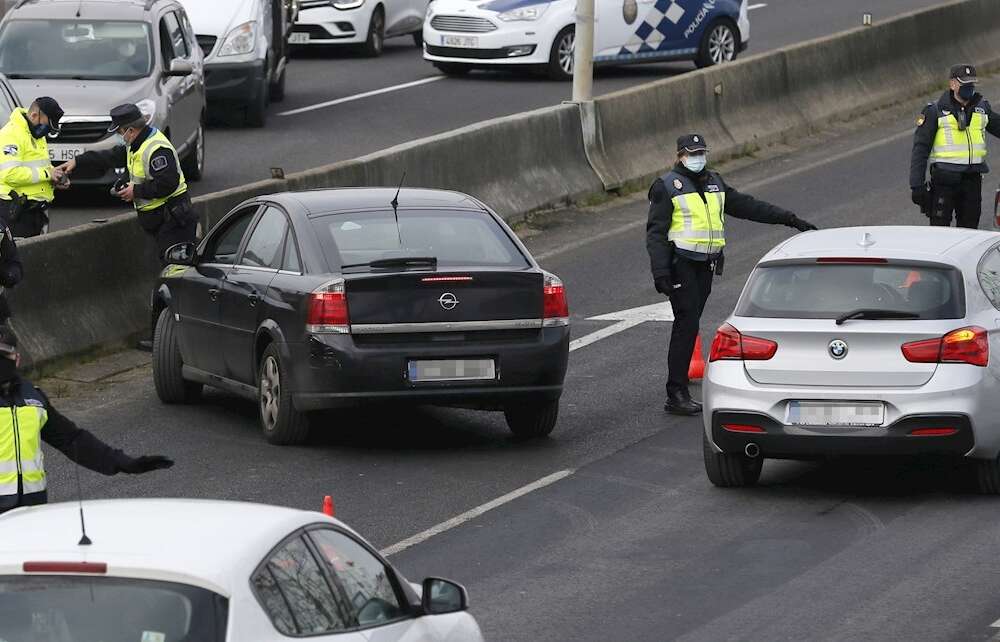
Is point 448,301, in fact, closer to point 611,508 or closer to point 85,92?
point 611,508

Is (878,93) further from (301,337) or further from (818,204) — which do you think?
(301,337)

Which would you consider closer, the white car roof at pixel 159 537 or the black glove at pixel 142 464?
the white car roof at pixel 159 537

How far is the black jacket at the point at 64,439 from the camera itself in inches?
316

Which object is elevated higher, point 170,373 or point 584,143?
point 170,373

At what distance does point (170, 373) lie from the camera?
14.0m

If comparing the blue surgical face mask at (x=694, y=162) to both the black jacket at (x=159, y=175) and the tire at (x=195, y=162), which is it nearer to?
the black jacket at (x=159, y=175)

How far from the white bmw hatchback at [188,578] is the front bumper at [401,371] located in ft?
19.6

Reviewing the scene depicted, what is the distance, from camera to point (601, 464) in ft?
39.7

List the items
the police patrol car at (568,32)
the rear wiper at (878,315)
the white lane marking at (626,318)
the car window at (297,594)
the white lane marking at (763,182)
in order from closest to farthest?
the car window at (297,594) → the rear wiper at (878,315) → the white lane marking at (626,318) → the white lane marking at (763,182) → the police patrol car at (568,32)

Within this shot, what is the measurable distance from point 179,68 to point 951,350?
36.2 feet

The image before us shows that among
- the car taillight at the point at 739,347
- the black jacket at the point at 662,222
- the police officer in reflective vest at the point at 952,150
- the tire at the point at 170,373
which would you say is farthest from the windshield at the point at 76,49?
the car taillight at the point at 739,347

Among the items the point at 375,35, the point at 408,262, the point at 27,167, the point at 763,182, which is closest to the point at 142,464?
the point at 408,262

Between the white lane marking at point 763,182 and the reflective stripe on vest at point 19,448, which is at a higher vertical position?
the reflective stripe on vest at point 19,448

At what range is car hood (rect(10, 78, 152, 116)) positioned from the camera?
65.2 feet
